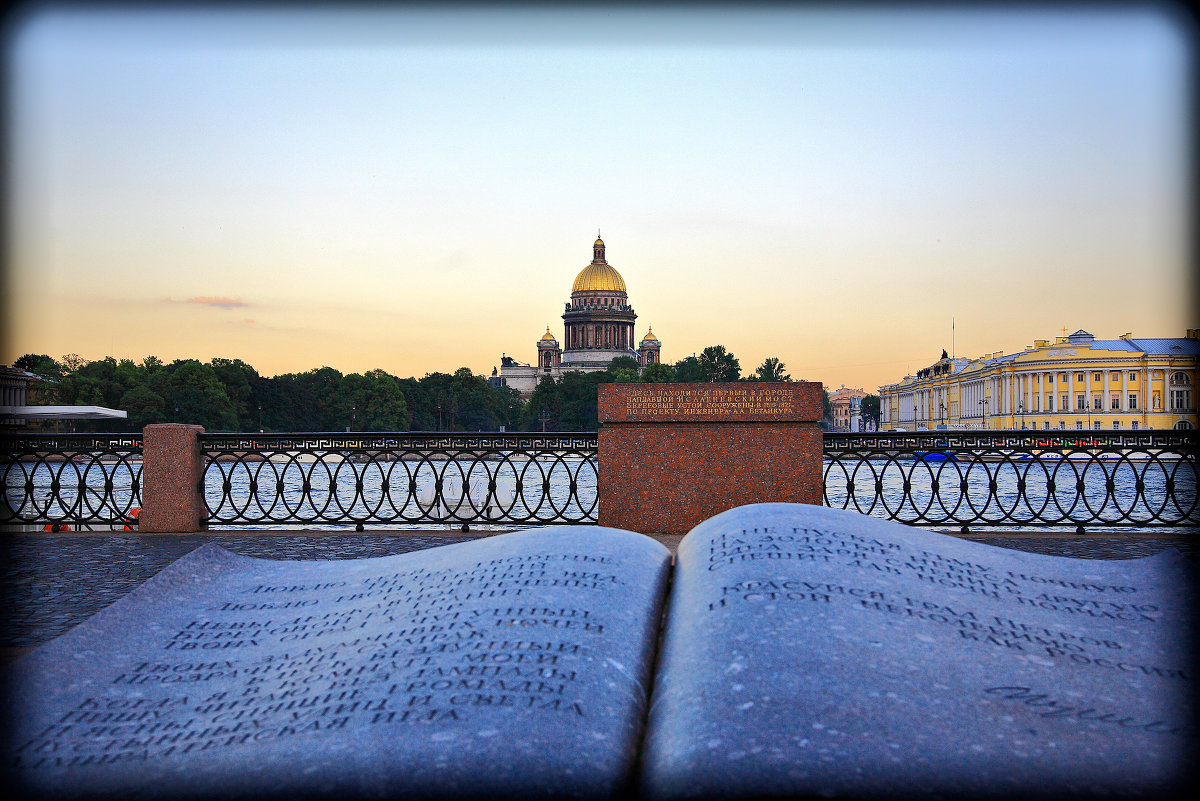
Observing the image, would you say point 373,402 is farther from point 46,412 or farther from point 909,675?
point 909,675

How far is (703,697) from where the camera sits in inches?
55.5

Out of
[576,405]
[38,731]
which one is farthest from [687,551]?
[576,405]

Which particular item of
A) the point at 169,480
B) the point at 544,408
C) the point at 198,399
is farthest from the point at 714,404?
the point at 544,408

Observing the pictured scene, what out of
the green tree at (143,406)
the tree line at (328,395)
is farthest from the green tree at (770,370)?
the green tree at (143,406)

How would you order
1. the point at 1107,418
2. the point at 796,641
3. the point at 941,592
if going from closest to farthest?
the point at 796,641 → the point at 941,592 → the point at 1107,418

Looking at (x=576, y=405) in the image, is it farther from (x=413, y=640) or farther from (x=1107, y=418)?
(x=413, y=640)

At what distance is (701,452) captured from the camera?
26.2ft

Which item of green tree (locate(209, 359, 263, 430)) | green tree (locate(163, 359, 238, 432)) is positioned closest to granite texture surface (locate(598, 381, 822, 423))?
green tree (locate(163, 359, 238, 432))

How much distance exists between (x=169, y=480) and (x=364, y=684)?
27.5 feet

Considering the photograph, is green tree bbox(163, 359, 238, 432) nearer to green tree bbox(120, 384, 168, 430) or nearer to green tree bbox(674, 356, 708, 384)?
green tree bbox(120, 384, 168, 430)

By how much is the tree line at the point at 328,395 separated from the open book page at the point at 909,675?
39.3m

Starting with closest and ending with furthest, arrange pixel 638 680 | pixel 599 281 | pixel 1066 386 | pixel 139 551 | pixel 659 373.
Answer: pixel 638 680
pixel 139 551
pixel 1066 386
pixel 659 373
pixel 599 281

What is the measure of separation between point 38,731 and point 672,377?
324 feet

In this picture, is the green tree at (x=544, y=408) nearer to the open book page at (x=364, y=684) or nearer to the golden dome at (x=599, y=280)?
the golden dome at (x=599, y=280)
